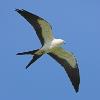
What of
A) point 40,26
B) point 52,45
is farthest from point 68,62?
point 40,26

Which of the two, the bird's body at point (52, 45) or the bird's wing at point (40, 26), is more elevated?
the bird's wing at point (40, 26)

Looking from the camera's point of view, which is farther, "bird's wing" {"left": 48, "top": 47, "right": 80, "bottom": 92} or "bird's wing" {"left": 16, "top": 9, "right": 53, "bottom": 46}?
"bird's wing" {"left": 48, "top": 47, "right": 80, "bottom": 92}

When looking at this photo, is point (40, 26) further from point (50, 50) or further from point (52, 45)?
point (50, 50)

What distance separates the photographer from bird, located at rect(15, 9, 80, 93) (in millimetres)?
32438

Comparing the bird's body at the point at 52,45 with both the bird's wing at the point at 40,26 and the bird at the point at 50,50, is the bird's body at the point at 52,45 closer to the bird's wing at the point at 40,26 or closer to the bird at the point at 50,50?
the bird at the point at 50,50

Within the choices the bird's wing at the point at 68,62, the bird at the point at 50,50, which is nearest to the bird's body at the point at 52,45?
the bird at the point at 50,50

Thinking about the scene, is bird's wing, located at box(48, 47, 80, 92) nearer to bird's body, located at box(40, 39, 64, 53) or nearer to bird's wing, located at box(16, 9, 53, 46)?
bird's body, located at box(40, 39, 64, 53)

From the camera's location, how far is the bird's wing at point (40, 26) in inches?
1267

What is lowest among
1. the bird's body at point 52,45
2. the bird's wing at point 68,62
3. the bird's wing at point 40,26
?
the bird's wing at point 68,62

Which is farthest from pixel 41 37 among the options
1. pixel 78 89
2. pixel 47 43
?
pixel 78 89

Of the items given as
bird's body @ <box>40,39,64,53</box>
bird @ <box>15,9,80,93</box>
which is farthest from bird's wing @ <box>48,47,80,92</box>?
bird's body @ <box>40,39,64,53</box>

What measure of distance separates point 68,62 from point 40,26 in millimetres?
2497

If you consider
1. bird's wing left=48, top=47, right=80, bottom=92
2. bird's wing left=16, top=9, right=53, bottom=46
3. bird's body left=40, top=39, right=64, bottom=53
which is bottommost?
bird's wing left=48, top=47, right=80, bottom=92

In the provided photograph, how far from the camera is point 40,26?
107 feet
